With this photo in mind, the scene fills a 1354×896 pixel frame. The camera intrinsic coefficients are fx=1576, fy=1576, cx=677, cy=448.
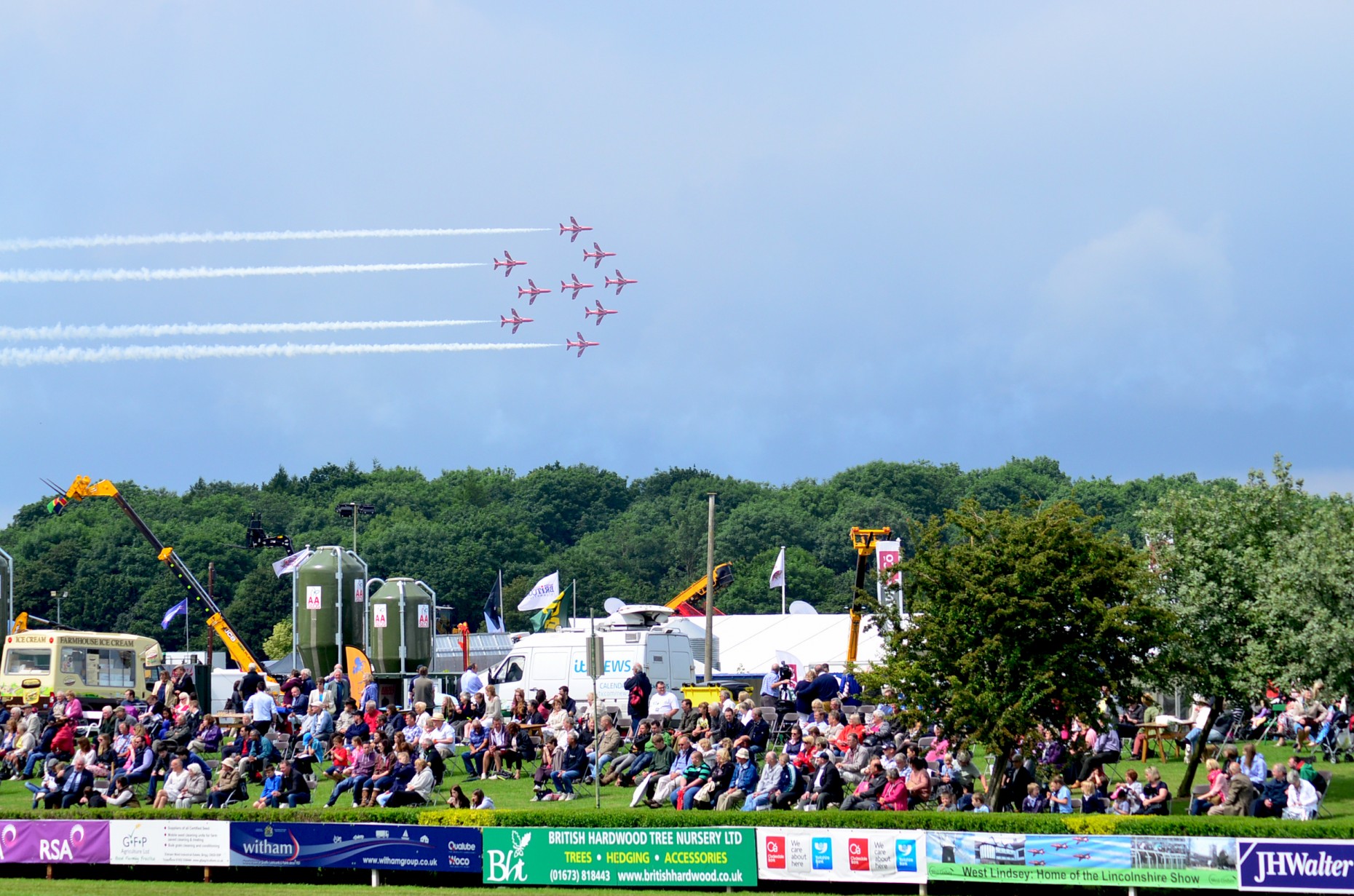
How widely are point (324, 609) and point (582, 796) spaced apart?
80.5ft

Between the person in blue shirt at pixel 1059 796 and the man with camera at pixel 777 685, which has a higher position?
the man with camera at pixel 777 685

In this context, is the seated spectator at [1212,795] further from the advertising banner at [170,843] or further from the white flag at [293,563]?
the white flag at [293,563]

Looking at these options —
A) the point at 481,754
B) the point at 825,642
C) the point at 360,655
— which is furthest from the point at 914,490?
the point at 481,754

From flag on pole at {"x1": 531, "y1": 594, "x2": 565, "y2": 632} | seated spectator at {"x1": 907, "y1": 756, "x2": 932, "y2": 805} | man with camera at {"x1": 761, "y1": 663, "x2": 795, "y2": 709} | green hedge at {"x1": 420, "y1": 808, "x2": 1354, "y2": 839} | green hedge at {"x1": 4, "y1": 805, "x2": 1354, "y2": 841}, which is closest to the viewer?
green hedge at {"x1": 420, "y1": 808, "x2": 1354, "y2": 839}

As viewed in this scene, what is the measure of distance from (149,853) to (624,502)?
423 feet

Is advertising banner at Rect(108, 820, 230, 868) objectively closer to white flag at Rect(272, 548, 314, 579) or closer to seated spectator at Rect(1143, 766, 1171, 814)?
seated spectator at Rect(1143, 766, 1171, 814)

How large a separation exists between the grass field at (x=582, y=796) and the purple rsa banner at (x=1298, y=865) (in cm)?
424

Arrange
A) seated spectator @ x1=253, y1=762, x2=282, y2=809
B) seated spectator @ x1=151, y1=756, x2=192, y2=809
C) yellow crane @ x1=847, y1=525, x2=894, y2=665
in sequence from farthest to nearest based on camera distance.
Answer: yellow crane @ x1=847, y1=525, x2=894, y2=665
seated spectator @ x1=151, y1=756, x2=192, y2=809
seated spectator @ x1=253, y1=762, x2=282, y2=809

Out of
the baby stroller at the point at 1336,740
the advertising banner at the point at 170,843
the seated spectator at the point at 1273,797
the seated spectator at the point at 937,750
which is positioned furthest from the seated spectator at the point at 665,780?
the baby stroller at the point at 1336,740

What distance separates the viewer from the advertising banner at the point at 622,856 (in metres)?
20.0

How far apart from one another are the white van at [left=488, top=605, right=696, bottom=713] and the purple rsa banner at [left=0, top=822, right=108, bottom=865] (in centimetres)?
1235

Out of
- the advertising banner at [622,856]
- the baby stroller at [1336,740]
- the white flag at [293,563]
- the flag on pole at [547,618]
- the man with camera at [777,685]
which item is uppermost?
the white flag at [293,563]

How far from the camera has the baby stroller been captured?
86.5 ft

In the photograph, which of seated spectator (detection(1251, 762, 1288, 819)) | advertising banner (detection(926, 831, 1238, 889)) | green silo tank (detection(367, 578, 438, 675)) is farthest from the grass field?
green silo tank (detection(367, 578, 438, 675))
